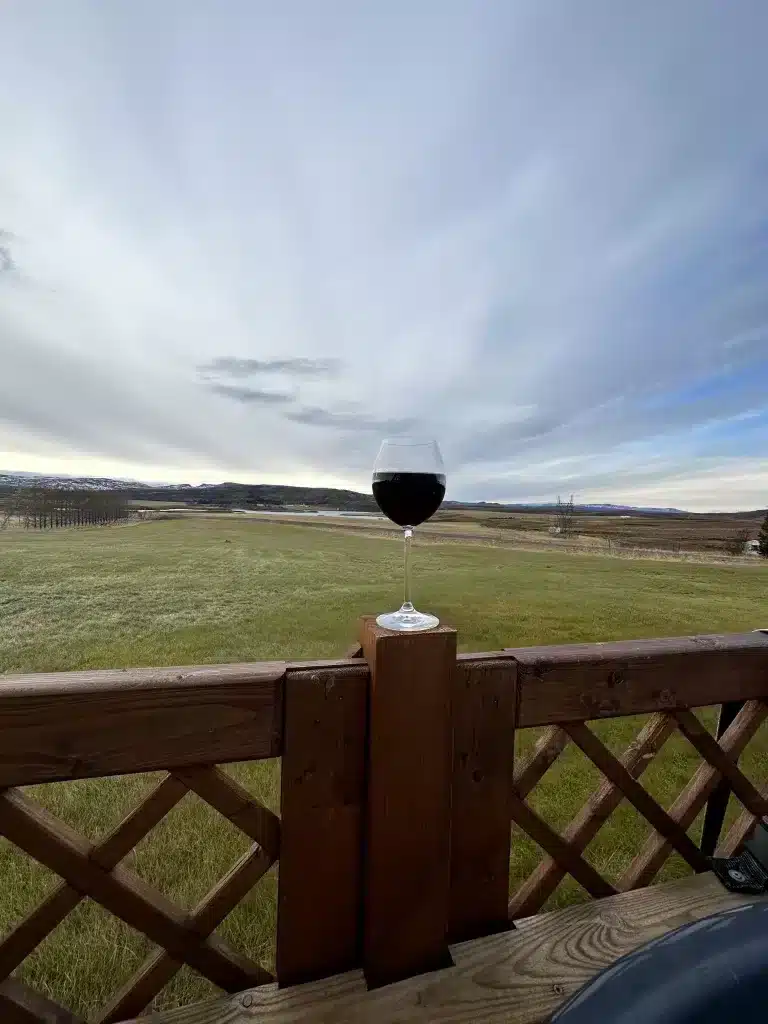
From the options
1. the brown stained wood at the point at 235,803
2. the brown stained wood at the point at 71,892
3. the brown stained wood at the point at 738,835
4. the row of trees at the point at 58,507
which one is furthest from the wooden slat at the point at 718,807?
the row of trees at the point at 58,507

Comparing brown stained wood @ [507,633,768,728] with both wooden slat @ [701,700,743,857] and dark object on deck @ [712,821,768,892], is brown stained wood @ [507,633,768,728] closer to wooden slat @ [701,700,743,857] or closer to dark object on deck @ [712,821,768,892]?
wooden slat @ [701,700,743,857]

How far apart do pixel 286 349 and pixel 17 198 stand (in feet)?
5.90

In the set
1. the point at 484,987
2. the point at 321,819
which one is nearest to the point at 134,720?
the point at 321,819

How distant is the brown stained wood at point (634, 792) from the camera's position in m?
0.94

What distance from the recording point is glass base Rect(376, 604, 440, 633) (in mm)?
734

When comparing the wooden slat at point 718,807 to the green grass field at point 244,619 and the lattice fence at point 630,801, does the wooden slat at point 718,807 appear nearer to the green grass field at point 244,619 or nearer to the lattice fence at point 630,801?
the lattice fence at point 630,801

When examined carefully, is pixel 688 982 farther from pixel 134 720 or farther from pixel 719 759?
pixel 719 759

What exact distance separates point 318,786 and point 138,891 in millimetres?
300

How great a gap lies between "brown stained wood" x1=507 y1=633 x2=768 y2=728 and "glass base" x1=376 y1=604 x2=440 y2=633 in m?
0.20

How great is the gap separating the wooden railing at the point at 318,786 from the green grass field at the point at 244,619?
280 millimetres

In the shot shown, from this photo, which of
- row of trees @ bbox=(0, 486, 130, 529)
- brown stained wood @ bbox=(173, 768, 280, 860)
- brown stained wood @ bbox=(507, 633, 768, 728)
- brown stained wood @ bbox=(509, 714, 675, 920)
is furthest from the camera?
row of trees @ bbox=(0, 486, 130, 529)

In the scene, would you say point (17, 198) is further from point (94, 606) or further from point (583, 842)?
point (583, 842)

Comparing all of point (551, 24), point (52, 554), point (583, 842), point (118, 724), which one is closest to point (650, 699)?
point (583, 842)

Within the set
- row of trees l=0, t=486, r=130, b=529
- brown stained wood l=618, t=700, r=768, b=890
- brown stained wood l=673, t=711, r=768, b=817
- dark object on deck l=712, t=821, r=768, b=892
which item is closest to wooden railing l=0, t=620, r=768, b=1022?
brown stained wood l=673, t=711, r=768, b=817
